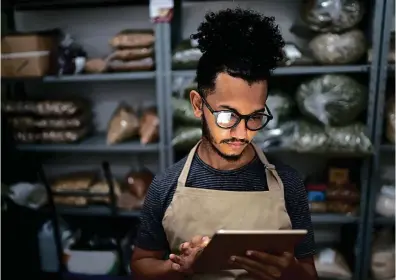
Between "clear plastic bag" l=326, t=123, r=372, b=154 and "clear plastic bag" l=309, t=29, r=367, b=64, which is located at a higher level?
"clear plastic bag" l=309, t=29, r=367, b=64

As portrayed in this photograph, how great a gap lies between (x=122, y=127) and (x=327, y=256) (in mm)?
1175

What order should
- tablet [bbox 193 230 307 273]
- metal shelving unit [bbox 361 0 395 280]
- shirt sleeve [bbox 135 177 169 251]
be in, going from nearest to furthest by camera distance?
1. tablet [bbox 193 230 307 273]
2. shirt sleeve [bbox 135 177 169 251]
3. metal shelving unit [bbox 361 0 395 280]

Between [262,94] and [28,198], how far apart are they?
169 centimetres

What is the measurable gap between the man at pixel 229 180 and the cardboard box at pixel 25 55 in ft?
4.28

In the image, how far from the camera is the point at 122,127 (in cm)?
209

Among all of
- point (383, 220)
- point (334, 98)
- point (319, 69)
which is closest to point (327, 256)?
point (383, 220)

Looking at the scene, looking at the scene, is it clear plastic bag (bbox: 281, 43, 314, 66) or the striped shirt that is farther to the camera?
clear plastic bag (bbox: 281, 43, 314, 66)

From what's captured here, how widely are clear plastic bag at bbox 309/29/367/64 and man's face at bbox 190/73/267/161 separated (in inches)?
43.0

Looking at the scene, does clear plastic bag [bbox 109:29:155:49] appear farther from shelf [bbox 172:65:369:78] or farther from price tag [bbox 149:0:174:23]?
shelf [bbox 172:65:369:78]

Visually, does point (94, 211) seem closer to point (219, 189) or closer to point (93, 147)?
point (93, 147)

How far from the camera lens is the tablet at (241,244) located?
738mm

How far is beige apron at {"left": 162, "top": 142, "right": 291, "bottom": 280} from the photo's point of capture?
883mm

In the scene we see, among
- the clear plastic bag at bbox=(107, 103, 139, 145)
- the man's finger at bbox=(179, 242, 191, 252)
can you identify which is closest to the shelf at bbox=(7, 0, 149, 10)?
the clear plastic bag at bbox=(107, 103, 139, 145)

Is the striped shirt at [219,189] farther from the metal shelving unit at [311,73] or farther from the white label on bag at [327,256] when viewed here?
the white label on bag at [327,256]
